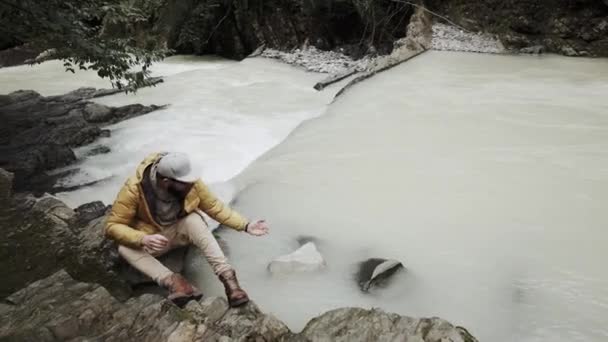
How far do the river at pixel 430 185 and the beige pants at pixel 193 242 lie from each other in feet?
1.33

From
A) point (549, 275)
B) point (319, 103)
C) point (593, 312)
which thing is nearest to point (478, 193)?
point (549, 275)

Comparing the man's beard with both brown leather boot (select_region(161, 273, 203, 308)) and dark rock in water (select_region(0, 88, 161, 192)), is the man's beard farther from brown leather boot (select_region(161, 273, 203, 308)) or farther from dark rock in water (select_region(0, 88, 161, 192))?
dark rock in water (select_region(0, 88, 161, 192))

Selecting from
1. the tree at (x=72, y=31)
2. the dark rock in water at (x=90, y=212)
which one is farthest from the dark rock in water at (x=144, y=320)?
the tree at (x=72, y=31)

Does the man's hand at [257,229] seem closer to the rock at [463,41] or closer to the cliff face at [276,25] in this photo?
the rock at [463,41]

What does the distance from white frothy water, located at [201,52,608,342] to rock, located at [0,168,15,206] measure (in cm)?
239

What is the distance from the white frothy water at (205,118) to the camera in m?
6.97

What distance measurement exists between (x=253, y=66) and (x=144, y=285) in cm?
1130

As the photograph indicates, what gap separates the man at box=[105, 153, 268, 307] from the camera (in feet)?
Answer: 10.9

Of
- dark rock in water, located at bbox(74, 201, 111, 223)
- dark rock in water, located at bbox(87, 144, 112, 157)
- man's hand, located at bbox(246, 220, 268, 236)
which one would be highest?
man's hand, located at bbox(246, 220, 268, 236)

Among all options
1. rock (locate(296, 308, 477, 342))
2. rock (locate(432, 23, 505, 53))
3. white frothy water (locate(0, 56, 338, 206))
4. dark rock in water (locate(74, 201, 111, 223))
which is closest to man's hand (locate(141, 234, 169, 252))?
rock (locate(296, 308, 477, 342))

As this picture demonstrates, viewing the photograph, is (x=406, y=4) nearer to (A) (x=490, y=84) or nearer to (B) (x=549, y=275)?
(A) (x=490, y=84)

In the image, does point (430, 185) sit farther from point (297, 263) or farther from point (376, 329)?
point (376, 329)

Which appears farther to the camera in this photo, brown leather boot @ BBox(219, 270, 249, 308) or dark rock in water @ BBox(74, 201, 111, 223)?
dark rock in water @ BBox(74, 201, 111, 223)

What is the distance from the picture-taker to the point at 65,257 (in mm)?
3949
